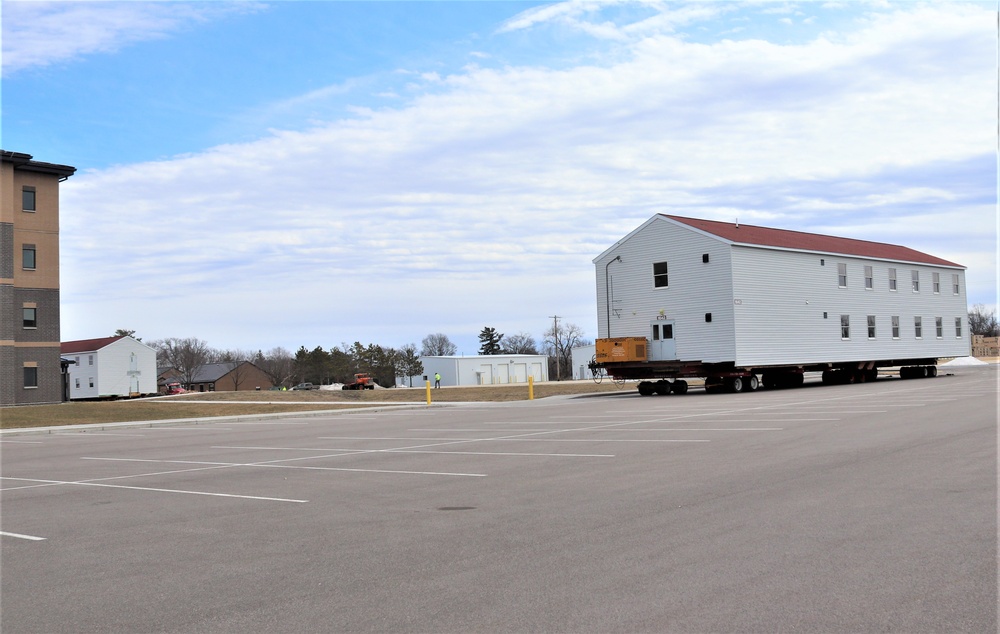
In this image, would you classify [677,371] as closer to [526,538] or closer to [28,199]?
[526,538]

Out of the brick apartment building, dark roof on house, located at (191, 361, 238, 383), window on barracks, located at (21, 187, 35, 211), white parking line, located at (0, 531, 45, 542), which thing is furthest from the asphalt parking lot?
dark roof on house, located at (191, 361, 238, 383)

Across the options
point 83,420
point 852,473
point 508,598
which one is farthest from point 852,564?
point 83,420

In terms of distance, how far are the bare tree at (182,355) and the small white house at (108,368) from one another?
46525mm

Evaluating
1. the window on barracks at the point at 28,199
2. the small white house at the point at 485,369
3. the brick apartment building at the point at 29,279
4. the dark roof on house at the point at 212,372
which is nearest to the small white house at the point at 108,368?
the small white house at the point at 485,369

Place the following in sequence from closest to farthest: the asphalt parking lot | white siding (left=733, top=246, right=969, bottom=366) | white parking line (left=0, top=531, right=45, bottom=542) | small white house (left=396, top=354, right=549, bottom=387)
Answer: the asphalt parking lot
white parking line (left=0, top=531, right=45, bottom=542)
white siding (left=733, top=246, right=969, bottom=366)
small white house (left=396, top=354, right=549, bottom=387)

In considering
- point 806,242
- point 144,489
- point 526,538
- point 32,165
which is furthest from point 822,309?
point 32,165

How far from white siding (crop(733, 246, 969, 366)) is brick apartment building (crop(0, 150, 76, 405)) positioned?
36.1 m

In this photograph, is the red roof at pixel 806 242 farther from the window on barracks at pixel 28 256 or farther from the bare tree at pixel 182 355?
the bare tree at pixel 182 355

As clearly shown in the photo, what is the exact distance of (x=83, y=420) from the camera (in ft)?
111

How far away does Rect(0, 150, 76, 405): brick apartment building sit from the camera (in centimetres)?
4600

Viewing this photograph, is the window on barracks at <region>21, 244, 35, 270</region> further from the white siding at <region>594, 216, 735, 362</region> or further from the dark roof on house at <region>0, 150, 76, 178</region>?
the white siding at <region>594, 216, 735, 362</region>

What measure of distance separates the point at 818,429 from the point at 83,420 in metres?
27.2

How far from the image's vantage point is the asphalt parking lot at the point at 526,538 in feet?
19.1

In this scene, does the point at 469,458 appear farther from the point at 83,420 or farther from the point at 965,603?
the point at 83,420
